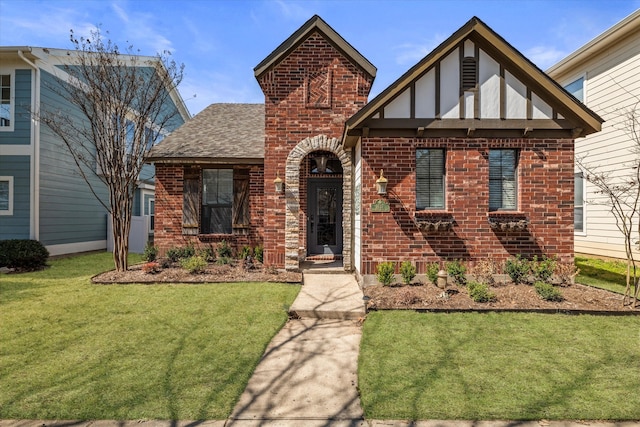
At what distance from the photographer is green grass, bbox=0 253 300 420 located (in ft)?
11.6

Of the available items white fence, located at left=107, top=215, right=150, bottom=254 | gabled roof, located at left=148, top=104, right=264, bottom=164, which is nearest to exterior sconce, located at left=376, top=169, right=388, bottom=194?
gabled roof, located at left=148, top=104, right=264, bottom=164

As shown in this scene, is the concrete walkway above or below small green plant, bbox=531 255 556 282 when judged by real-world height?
below

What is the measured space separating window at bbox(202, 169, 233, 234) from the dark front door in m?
2.79

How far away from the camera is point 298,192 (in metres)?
9.93

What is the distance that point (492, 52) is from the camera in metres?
7.89

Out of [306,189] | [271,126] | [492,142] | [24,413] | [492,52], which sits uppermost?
[492,52]

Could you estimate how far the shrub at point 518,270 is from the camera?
7.78m

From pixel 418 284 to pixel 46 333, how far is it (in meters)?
7.03

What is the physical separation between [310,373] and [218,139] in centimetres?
1025

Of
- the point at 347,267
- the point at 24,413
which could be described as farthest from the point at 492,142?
the point at 24,413

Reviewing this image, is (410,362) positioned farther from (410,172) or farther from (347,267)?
(347,267)

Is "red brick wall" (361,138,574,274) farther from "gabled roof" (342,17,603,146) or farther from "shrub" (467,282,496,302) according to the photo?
"shrub" (467,282,496,302)

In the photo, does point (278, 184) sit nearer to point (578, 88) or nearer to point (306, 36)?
point (306, 36)

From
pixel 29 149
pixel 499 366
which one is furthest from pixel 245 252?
pixel 29 149
